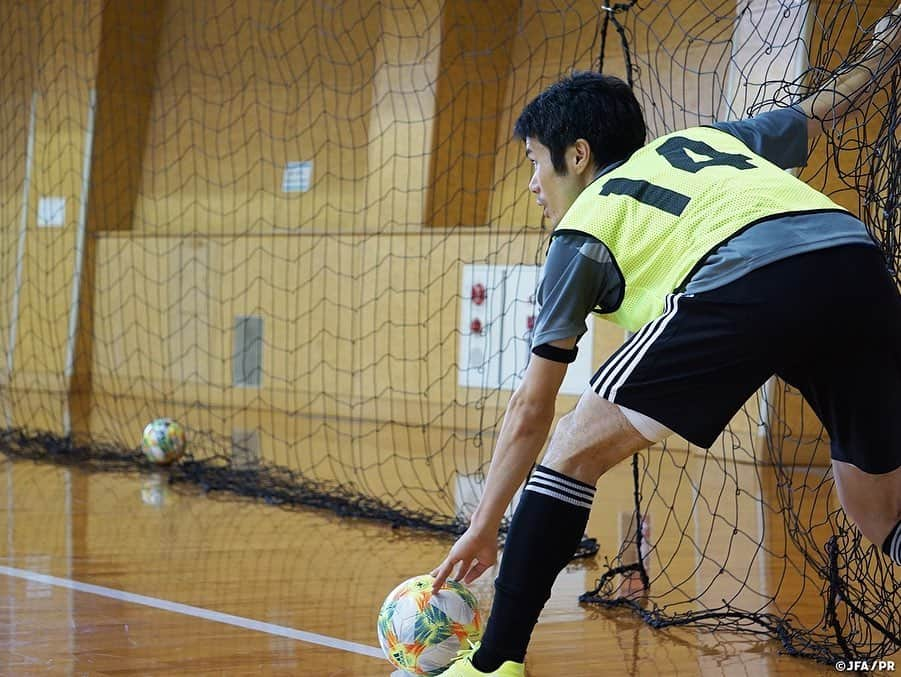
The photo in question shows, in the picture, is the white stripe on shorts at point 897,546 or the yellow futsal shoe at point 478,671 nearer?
the yellow futsal shoe at point 478,671

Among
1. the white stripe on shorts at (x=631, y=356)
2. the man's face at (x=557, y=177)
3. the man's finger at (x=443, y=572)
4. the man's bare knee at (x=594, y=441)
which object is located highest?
the man's face at (x=557, y=177)

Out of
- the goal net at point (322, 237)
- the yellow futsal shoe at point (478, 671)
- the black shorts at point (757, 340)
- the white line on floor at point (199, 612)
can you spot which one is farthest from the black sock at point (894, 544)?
the goal net at point (322, 237)

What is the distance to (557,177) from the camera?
2301 millimetres

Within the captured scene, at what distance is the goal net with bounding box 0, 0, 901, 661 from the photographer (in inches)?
238

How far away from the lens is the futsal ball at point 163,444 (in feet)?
20.1

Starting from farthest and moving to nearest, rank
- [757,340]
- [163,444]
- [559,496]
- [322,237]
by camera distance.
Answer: [322,237] → [163,444] → [559,496] → [757,340]

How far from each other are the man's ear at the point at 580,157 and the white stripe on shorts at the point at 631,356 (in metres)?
0.34

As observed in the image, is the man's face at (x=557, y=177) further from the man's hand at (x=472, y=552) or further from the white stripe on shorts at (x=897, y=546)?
the white stripe on shorts at (x=897, y=546)

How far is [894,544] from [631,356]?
732 millimetres

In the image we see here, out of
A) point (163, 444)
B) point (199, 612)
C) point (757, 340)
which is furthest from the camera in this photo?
point (163, 444)

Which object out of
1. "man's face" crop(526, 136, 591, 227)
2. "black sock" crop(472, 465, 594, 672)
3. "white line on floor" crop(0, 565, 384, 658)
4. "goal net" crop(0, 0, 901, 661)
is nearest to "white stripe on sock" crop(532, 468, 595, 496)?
"black sock" crop(472, 465, 594, 672)

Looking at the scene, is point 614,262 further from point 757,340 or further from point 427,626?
point 427,626

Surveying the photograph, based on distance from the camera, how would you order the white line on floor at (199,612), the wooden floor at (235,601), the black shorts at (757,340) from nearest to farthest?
the black shorts at (757,340), the wooden floor at (235,601), the white line on floor at (199,612)

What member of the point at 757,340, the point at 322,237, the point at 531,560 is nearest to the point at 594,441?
the point at 531,560
